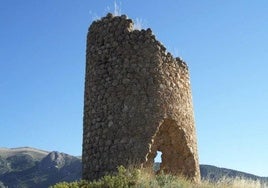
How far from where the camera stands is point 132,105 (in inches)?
483

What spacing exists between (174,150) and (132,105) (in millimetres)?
2140

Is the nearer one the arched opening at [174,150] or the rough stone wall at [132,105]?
the rough stone wall at [132,105]

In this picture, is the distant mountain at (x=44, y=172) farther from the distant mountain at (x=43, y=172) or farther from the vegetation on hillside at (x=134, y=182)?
the vegetation on hillside at (x=134, y=182)

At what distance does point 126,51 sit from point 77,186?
413 centimetres

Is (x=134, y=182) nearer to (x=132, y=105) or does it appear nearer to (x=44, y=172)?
(x=132, y=105)

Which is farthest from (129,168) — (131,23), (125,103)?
(131,23)

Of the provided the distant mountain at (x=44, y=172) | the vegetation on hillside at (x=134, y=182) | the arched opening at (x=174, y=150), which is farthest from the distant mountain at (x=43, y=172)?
the vegetation on hillside at (x=134, y=182)

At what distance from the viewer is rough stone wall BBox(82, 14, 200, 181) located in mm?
12086

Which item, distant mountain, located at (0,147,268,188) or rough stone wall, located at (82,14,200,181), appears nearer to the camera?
rough stone wall, located at (82,14,200,181)

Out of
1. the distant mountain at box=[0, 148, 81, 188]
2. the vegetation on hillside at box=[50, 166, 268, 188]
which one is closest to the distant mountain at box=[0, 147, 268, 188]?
the distant mountain at box=[0, 148, 81, 188]

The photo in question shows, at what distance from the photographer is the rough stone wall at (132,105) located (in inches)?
476

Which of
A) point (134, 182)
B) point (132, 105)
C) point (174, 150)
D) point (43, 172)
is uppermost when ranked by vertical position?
point (43, 172)

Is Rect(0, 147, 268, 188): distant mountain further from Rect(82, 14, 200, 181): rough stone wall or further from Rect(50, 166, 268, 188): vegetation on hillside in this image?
Rect(50, 166, 268, 188): vegetation on hillside

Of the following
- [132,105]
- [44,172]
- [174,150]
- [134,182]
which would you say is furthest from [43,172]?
[134,182]
